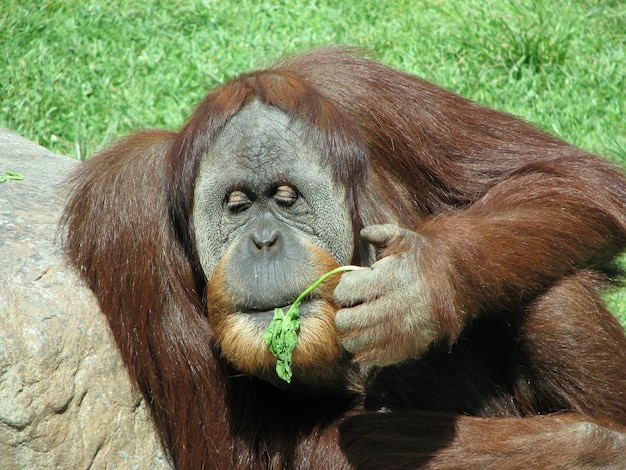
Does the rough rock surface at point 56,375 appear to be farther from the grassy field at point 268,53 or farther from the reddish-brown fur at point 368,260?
the grassy field at point 268,53

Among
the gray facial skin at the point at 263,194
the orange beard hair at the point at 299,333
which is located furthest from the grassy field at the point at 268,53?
the orange beard hair at the point at 299,333

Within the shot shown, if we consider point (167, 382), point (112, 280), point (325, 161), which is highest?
point (325, 161)

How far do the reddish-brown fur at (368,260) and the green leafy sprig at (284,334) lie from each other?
33 cm

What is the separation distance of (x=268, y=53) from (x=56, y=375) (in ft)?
11.8

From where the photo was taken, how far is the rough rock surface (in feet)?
10.6

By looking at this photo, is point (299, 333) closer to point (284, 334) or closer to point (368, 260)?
point (284, 334)

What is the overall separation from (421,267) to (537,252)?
0.58 m

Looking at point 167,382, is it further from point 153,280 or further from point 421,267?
point 421,267

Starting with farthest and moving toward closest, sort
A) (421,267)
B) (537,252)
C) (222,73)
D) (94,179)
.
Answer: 1. (222,73)
2. (94,179)
3. (537,252)
4. (421,267)

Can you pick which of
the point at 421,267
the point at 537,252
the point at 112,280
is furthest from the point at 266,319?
the point at 537,252

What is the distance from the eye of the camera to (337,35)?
661cm

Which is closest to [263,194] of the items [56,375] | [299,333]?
[299,333]

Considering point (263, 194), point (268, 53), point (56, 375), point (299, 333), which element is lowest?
point (56, 375)

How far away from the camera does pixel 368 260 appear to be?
361 centimetres
